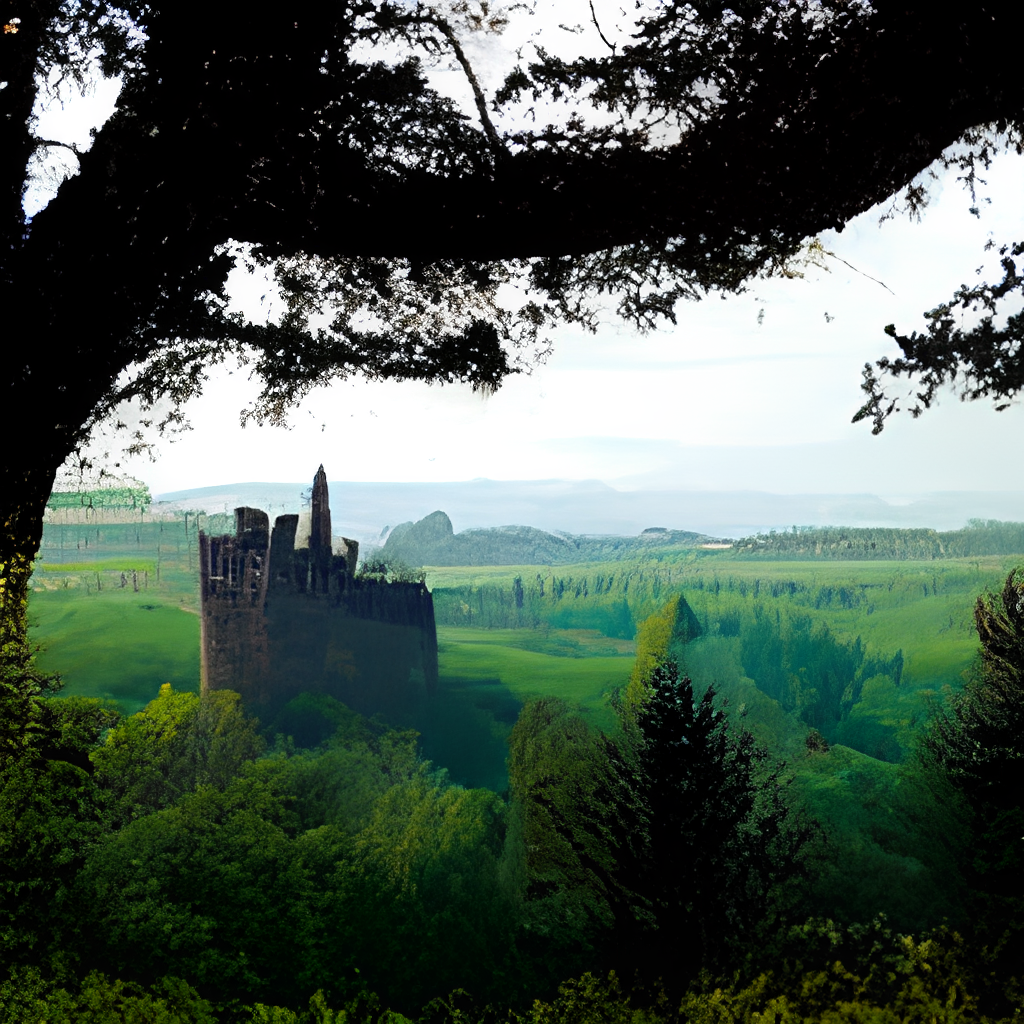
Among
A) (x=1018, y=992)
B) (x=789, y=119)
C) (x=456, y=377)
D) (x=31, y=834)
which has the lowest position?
(x=1018, y=992)

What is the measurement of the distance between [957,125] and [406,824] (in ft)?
16.0

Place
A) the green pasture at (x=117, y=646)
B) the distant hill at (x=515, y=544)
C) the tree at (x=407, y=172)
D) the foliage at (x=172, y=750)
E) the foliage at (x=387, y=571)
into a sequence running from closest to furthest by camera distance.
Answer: the tree at (x=407, y=172) → the foliage at (x=172, y=750) → the green pasture at (x=117, y=646) → the foliage at (x=387, y=571) → the distant hill at (x=515, y=544)

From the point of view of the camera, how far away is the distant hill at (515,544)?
587cm

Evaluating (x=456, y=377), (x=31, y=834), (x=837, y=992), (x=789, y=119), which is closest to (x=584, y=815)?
(x=837, y=992)

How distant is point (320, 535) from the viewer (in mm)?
5539

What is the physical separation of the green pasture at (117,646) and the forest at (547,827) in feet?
0.07

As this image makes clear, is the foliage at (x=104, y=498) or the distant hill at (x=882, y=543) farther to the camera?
the distant hill at (x=882, y=543)

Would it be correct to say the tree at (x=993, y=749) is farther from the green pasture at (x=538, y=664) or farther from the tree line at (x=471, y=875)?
the green pasture at (x=538, y=664)

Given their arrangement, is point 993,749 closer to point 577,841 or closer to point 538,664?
point 577,841

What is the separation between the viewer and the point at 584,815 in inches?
187

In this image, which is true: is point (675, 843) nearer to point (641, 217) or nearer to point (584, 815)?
point (584, 815)

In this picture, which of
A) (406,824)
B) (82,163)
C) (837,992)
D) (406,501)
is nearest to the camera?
(82,163)

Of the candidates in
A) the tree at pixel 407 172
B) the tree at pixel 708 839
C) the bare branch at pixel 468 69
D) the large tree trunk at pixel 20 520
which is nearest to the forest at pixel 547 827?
the tree at pixel 708 839

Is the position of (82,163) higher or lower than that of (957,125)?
lower
